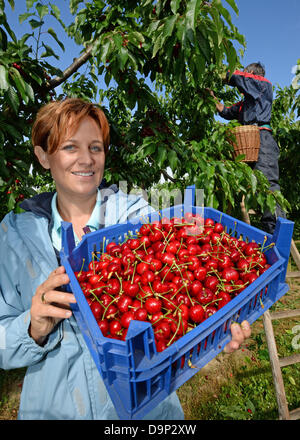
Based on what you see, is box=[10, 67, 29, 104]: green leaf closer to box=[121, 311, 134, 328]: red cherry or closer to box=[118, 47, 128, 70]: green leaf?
box=[118, 47, 128, 70]: green leaf

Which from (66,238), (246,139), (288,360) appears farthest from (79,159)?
(288,360)

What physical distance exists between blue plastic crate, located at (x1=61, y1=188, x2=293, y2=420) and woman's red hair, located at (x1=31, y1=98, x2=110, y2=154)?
54 centimetres

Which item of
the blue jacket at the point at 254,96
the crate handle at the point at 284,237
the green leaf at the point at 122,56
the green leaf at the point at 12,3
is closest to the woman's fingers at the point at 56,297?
the crate handle at the point at 284,237

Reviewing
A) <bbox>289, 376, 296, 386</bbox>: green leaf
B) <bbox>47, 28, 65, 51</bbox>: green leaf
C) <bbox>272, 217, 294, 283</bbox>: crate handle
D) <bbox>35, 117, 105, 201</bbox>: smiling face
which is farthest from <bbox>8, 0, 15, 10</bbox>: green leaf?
<bbox>289, 376, 296, 386</bbox>: green leaf

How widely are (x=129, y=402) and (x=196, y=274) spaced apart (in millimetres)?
655

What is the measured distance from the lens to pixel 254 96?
117 inches

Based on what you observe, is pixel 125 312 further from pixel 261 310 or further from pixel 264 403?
pixel 264 403

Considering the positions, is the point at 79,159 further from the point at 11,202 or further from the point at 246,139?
the point at 246,139

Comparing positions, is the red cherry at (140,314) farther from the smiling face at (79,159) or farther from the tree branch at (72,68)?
the tree branch at (72,68)

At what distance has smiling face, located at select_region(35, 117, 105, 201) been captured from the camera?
141cm

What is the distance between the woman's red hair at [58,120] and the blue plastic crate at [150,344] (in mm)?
544

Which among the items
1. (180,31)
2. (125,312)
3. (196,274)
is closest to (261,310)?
(196,274)

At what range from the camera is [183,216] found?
6.17 feet

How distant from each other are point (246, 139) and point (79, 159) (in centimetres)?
189
